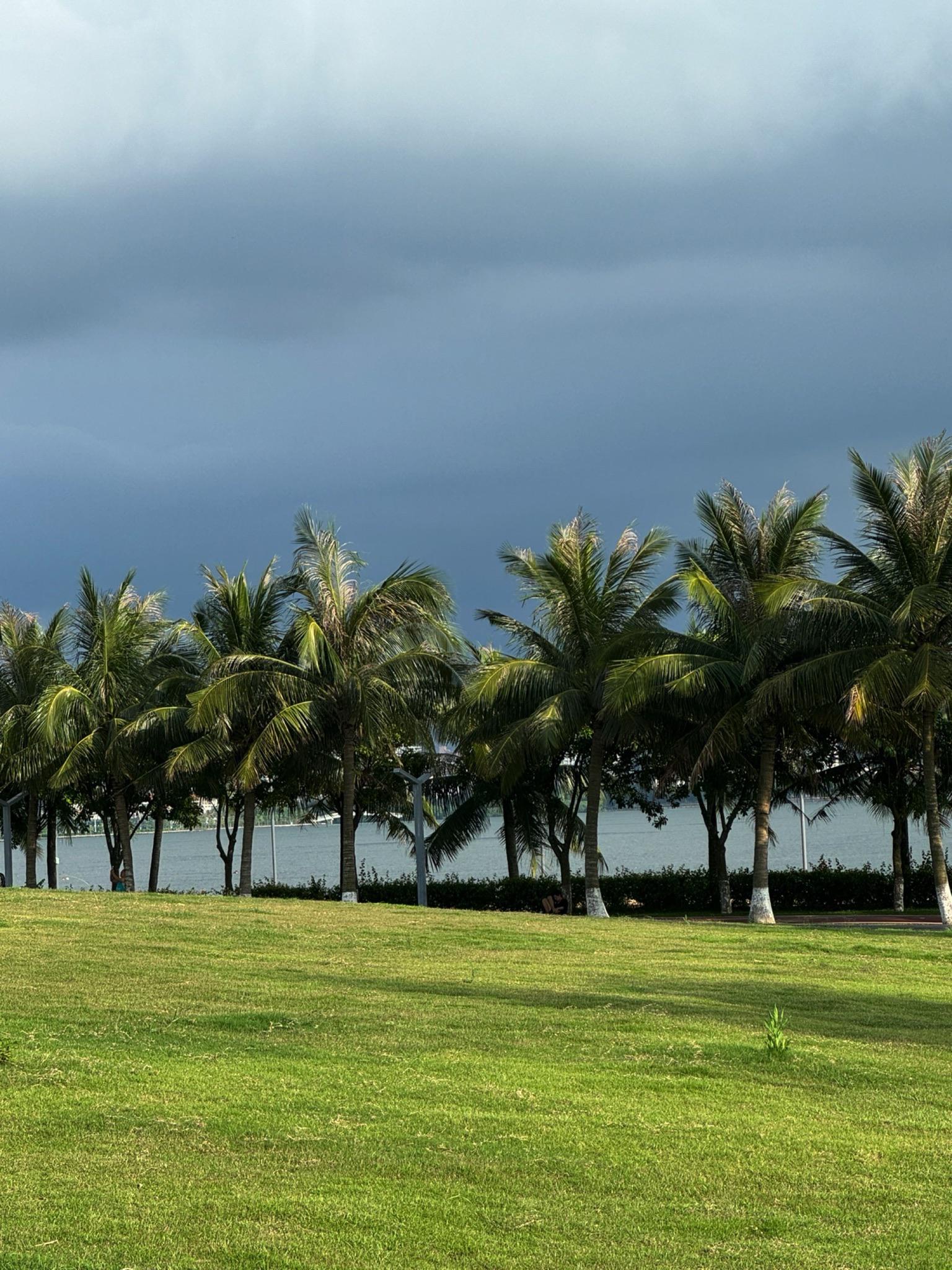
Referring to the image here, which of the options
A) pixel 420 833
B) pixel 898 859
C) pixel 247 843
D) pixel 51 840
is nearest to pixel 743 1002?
pixel 420 833

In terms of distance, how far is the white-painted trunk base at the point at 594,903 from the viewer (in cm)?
2942

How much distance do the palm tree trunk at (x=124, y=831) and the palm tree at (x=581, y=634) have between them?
43.4 ft

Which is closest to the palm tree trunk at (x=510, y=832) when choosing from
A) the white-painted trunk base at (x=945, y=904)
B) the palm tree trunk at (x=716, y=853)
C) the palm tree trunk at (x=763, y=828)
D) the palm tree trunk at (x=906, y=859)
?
the palm tree trunk at (x=716, y=853)

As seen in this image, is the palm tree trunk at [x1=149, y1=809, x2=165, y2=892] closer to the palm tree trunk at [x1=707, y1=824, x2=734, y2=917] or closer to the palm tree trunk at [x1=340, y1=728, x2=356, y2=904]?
the palm tree trunk at [x1=340, y1=728, x2=356, y2=904]

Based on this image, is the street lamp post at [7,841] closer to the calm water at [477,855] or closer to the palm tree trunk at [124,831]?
the palm tree trunk at [124,831]

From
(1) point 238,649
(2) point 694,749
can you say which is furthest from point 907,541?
(1) point 238,649

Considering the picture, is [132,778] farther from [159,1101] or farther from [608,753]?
[159,1101]

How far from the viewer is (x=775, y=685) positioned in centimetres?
2477

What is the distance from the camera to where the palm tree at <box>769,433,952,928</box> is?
24391 mm

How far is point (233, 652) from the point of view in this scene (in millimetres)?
32875

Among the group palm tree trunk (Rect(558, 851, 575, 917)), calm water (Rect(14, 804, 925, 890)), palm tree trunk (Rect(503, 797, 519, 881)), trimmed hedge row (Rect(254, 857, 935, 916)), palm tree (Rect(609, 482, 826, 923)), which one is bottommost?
Answer: calm water (Rect(14, 804, 925, 890))

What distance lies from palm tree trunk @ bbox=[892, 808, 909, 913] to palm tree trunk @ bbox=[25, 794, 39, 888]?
2512 centimetres

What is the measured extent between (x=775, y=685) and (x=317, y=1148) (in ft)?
64.4

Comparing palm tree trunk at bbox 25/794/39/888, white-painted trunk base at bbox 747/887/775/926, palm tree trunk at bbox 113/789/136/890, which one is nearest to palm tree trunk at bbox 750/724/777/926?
white-painted trunk base at bbox 747/887/775/926
